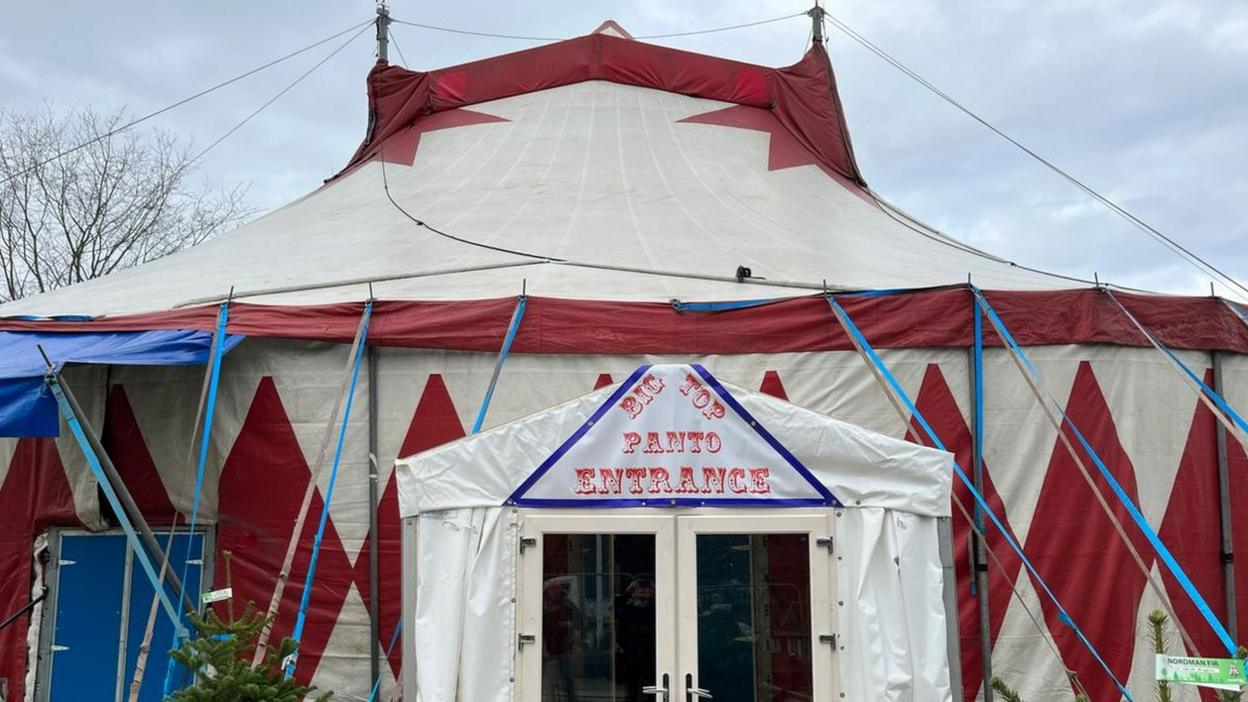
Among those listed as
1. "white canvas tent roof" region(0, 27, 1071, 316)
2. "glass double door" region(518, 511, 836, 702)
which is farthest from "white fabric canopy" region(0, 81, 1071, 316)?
"glass double door" region(518, 511, 836, 702)

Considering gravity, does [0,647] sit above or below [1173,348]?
below

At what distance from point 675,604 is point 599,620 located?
0.31 m

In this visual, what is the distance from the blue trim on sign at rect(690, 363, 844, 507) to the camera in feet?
15.7

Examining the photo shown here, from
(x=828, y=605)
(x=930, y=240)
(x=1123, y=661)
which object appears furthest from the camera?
(x=930, y=240)

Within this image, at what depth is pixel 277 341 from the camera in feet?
20.8

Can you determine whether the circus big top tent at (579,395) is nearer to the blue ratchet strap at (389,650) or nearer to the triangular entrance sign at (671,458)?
the blue ratchet strap at (389,650)

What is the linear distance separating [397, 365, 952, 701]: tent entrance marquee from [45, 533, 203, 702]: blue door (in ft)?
7.52

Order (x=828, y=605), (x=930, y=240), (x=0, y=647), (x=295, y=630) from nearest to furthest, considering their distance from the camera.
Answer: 1. (x=828, y=605)
2. (x=295, y=630)
3. (x=0, y=647)
4. (x=930, y=240)

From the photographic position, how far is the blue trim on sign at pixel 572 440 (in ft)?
15.8

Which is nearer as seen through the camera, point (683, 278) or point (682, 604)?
point (682, 604)

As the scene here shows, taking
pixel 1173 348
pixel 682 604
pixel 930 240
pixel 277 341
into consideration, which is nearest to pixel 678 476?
pixel 682 604

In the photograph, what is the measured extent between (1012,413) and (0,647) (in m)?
5.57

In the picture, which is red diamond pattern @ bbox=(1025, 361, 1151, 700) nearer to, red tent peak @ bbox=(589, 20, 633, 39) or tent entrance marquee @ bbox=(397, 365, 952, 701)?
tent entrance marquee @ bbox=(397, 365, 952, 701)

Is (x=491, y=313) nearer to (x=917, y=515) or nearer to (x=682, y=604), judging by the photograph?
(x=682, y=604)
